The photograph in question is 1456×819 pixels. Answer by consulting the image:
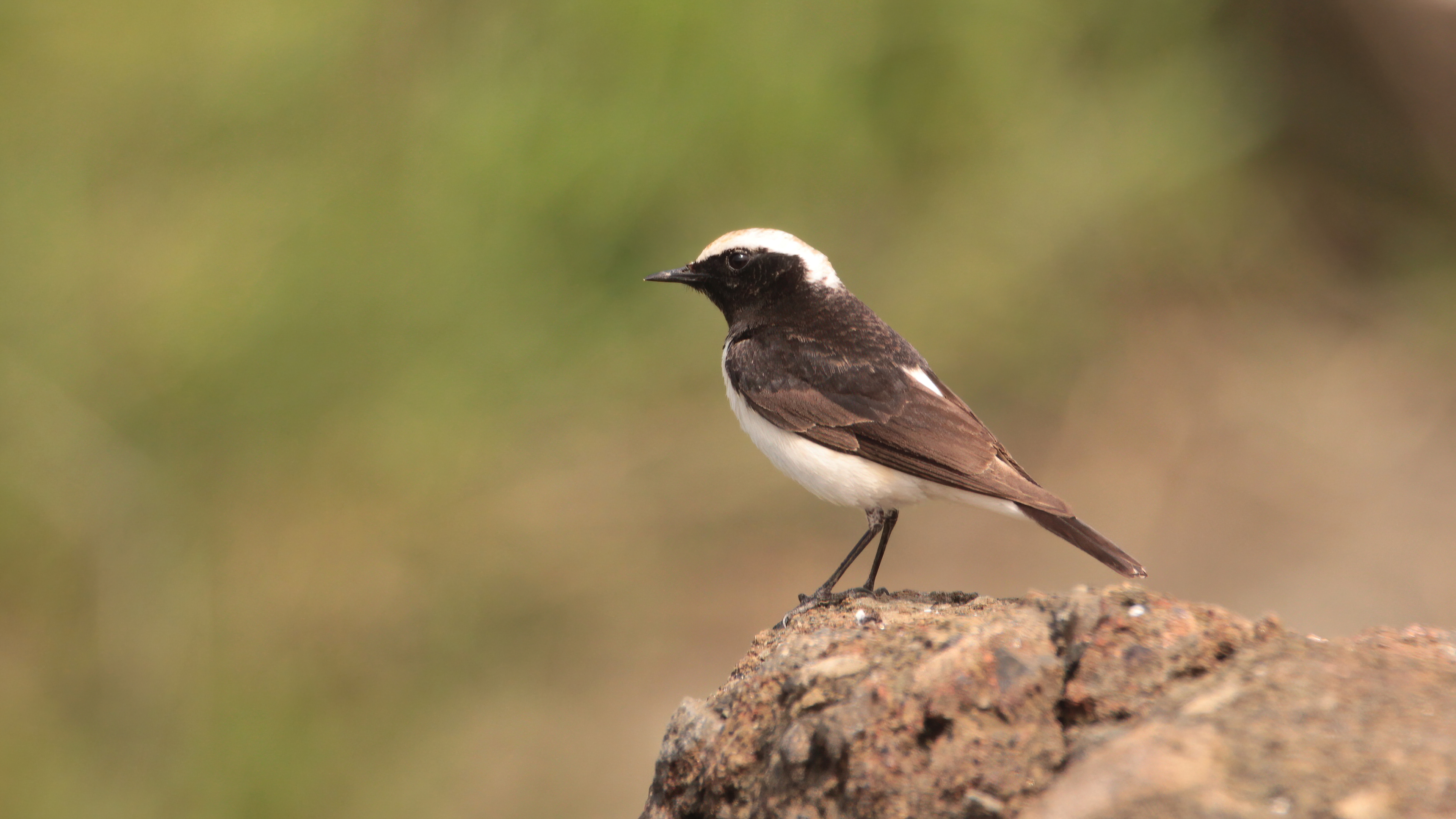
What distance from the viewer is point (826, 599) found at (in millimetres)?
4406

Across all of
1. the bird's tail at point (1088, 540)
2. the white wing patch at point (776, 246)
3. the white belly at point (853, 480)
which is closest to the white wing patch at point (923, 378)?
the white belly at point (853, 480)

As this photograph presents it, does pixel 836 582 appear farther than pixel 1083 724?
Yes

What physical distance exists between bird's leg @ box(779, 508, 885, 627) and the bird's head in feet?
4.17

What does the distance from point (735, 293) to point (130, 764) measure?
12.1 ft

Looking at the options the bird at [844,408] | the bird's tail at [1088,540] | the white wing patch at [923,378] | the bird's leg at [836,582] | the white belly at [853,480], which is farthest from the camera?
the white wing patch at [923,378]

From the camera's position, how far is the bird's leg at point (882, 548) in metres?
4.52

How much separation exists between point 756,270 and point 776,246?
0.15m

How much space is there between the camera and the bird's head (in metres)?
5.81

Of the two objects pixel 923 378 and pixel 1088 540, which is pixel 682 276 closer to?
pixel 923 378

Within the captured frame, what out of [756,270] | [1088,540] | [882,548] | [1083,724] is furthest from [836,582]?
[1083,724]

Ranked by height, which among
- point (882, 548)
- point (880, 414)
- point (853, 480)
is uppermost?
point (880, 414)

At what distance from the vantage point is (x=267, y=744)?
6.00 m

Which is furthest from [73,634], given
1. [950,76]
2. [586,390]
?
[950,76]

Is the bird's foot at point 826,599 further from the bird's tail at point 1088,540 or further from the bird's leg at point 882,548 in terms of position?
the bird's tail at point 1088,540
